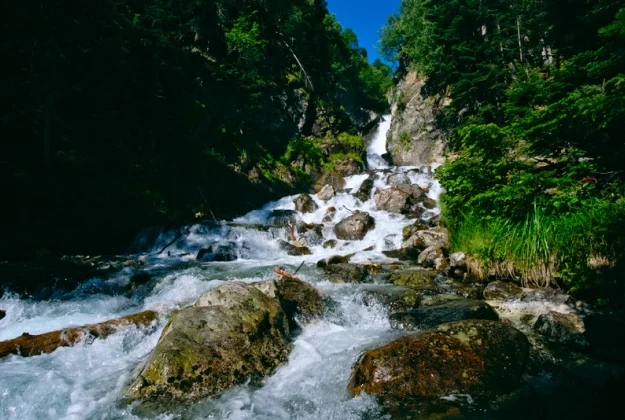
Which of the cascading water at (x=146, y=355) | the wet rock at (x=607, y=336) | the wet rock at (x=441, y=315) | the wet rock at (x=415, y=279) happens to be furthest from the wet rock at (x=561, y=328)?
the wet rock at (x=415, y=279)

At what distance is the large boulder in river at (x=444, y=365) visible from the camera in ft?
10.9

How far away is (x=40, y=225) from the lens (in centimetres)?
1130

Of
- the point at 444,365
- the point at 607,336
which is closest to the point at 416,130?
the point at 607,336

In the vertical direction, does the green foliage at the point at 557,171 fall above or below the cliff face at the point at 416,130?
below

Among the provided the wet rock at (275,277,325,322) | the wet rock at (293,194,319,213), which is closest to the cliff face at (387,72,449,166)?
the wet rock at (293,194,319,213)

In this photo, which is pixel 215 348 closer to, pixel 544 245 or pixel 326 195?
pixel 544 245

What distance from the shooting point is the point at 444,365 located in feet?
11.4

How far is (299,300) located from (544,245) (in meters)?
4.56

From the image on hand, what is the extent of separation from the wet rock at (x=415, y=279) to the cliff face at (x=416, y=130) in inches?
750

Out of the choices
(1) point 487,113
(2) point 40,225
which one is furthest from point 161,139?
(1) point 487,113

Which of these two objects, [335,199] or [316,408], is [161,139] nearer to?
[335,199]

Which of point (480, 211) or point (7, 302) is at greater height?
point (480, 211)

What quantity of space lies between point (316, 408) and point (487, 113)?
21.8m

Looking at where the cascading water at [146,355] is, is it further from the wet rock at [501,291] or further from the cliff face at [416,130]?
the cliff face at [416,130]
